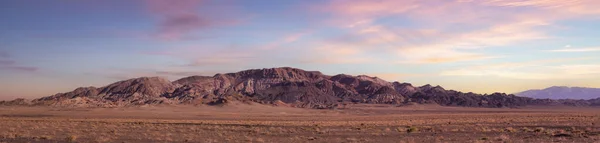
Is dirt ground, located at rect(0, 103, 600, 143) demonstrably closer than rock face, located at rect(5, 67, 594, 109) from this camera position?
Yes

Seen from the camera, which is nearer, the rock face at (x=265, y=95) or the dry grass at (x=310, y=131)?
the dry grass at (x=310, y=131)

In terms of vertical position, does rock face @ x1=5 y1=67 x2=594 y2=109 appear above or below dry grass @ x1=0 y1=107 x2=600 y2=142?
above

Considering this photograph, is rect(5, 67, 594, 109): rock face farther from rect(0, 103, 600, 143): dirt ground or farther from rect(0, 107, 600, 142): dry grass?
rect(0, 107, 600, 142): dry grass

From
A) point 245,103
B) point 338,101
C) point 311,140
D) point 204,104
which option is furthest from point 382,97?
point 311,140

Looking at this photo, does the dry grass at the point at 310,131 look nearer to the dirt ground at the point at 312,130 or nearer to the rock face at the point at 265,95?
the dirt ground at the point at 312,130

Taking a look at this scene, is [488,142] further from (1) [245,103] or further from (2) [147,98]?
(2) [147,98]

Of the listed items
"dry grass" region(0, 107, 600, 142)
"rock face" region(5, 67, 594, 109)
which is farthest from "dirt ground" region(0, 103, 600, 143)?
"rock face" region(5, 67, 594, 109)

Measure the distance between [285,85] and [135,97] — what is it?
5105 centimetres

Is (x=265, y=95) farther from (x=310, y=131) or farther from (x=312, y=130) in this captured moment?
(x=310, y=131)

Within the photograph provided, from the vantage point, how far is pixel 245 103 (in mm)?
147000

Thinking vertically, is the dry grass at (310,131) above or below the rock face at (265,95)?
below

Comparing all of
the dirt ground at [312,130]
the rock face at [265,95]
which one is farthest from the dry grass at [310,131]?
the rock face at [265,95]

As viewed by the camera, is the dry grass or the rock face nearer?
the dry grass

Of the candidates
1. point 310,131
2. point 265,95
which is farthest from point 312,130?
point 265,95
